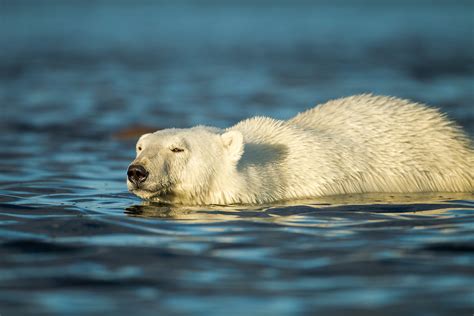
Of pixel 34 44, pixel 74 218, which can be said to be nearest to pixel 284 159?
pixel 74 218

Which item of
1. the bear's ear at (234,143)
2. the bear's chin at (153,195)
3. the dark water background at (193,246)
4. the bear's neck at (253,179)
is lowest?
the dark water background at (193,246)

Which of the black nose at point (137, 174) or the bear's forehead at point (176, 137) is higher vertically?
the bear's forehead at point (176, 137)

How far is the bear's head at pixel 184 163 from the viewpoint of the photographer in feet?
30.4

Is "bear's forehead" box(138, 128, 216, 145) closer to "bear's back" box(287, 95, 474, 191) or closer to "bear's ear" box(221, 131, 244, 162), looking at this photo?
"bear's ear" box(221, 131, 244, 162)

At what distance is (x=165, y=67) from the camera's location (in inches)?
1400

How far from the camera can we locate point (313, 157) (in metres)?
9.90

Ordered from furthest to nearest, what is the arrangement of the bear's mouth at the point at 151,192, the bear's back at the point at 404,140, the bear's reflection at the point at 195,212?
the bear's back at the point at 404,140
the bear's mouth at the point at 151,192
the bear's reflection at the point at 195,212

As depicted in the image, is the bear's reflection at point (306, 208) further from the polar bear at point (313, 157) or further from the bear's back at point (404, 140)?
the bear's back at point (404, 140)

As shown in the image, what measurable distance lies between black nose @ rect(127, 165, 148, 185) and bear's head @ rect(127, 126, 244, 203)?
33 millimetres

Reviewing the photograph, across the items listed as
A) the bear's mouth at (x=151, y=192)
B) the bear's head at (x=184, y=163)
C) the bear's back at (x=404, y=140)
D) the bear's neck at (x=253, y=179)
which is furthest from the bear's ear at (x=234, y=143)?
the bear's back at (x=404, y=140)

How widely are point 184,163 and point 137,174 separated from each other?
51 cm

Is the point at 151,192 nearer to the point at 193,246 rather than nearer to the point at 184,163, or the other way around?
the point at 184,163

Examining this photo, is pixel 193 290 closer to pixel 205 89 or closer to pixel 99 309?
pixel 99 309

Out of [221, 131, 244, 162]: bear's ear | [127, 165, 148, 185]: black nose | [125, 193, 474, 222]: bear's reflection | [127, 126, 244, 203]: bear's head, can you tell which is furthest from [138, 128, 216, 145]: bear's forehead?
[125, 193, 474, 222]: bear's reflection
